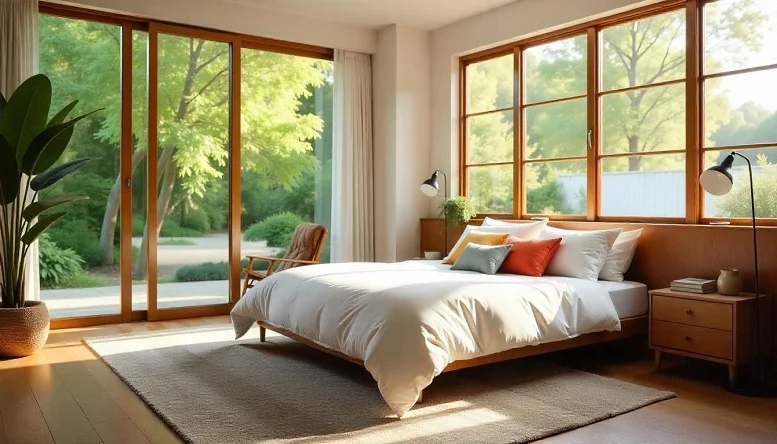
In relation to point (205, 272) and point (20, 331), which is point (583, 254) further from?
point (20, 331)

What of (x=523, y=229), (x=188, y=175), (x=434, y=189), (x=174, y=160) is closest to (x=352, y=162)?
(x=434, y=189)

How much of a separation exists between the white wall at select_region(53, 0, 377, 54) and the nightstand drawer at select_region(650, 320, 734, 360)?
3.97 m

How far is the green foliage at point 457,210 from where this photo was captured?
5.76 metres

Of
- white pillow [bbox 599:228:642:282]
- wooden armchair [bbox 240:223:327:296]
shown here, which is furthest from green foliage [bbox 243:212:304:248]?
white pillow [bbox 599:228:642:282]

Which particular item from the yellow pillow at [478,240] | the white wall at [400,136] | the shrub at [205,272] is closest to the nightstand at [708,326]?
the yellow pillow at [478,240]

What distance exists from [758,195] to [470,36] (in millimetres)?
2964

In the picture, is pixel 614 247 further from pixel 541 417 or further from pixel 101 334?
pixel 101 334

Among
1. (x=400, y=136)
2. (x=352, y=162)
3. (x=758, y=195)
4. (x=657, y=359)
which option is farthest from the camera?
(x=352, y=162)

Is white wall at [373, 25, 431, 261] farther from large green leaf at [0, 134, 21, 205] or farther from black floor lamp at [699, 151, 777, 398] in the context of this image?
large green leaf at [0, 134, 21, 205]

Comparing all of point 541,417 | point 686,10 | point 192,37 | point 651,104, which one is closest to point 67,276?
point 192,37

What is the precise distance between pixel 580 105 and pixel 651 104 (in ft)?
2.07

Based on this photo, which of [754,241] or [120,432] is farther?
[754,241]

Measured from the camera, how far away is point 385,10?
5.85 metres

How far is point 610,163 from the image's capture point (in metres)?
5.00
